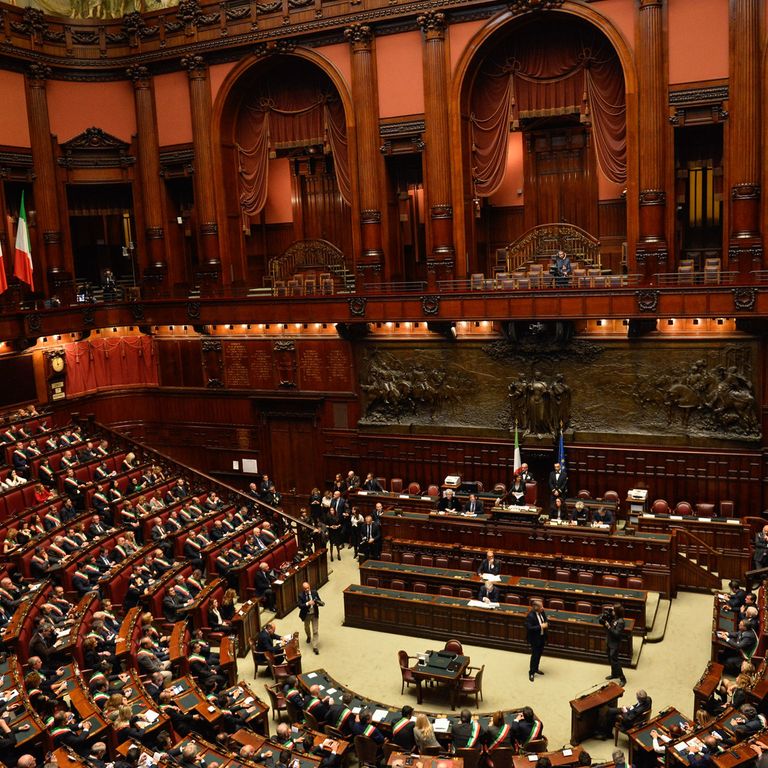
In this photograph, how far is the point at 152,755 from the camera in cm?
858

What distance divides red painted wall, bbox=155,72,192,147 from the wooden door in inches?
324

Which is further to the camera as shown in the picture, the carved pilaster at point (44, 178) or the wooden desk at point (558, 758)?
the carved pilaster at point (44, 178)

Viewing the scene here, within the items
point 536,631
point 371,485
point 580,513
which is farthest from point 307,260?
point 536,631

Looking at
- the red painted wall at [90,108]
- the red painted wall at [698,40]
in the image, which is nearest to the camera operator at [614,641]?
the red painted wall at [698,40]

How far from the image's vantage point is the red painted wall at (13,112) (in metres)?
19.0

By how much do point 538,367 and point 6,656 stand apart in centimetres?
1081

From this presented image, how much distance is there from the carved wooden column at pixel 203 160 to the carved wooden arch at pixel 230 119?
14cm

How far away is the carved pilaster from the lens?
1961 centimetres

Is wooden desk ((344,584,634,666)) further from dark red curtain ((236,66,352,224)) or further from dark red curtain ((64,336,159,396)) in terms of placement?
dark red curtain ((236,66,352,224))

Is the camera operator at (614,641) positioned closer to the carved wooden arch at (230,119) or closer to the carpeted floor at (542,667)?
the carpeted floor at (542,667)

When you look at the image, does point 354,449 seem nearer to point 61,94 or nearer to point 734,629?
point 734,629

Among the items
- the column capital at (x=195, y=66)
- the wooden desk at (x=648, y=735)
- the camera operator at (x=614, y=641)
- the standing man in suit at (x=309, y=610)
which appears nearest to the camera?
the wooden desk at (x=648, y=735)

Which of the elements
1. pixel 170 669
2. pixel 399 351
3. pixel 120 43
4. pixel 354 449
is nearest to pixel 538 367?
pixel 399 351

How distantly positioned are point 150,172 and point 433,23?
312 inches
